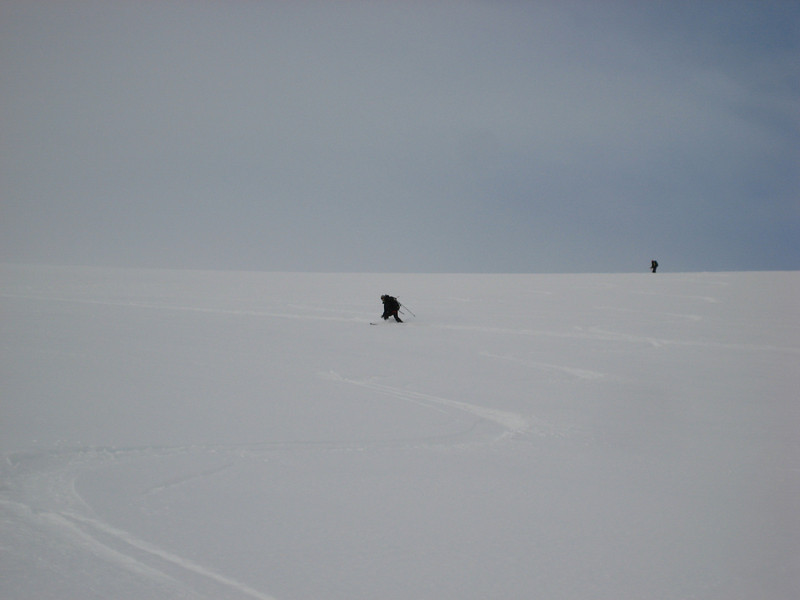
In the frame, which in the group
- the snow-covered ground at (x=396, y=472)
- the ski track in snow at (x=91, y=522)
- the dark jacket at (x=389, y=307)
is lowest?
the ski track in snow at (x=91, y=522)

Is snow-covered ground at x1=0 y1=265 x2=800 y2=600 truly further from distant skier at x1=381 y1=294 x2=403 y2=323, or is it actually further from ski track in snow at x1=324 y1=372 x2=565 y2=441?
distant skier at x1=381 y1=294 x2=403 y2=323

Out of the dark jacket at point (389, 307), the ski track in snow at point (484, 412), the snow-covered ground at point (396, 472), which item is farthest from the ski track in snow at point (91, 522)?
the dark jacket at point (389, 307)

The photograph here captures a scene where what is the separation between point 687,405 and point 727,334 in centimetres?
525

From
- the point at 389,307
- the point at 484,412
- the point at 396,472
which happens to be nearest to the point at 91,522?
the point at 396,472

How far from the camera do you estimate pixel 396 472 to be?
3475 millimetres

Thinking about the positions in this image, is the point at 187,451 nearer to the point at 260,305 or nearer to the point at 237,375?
the point at 237,375

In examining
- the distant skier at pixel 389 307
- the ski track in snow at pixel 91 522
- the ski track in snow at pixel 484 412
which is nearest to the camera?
the ski track in snow at pixel 91 522

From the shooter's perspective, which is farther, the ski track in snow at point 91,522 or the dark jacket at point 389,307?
the dark jacket at point 389,307

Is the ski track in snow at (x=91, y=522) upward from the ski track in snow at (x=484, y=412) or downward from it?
downward

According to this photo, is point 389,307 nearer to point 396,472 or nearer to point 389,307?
point 389,307

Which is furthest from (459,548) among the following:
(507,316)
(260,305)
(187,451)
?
(260,305)

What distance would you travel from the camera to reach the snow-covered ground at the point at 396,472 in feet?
7.86

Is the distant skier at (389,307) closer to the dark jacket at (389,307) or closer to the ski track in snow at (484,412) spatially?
the dark jacket at (389,307)

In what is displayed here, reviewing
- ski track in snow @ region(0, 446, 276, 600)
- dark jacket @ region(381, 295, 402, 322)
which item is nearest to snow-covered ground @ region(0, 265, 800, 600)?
ski track in snow @ region(0, 446, 276, 600)
